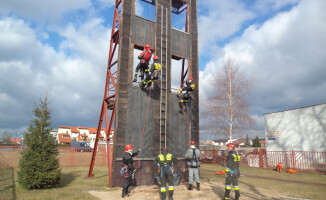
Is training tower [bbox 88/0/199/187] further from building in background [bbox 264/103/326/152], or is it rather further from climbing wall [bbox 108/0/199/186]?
building in background [bbox 264/103/326/152]

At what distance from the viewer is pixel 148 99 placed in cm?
1234

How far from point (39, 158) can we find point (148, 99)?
609 cm

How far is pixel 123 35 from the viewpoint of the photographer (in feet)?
39.5

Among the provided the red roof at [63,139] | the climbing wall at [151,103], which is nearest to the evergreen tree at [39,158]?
the climbing wall at [151,103]

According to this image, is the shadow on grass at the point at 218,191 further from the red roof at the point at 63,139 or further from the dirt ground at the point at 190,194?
the red roof at the point at 63,139

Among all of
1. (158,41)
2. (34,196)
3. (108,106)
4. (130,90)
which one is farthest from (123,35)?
(34,196)

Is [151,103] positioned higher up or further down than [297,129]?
higher up

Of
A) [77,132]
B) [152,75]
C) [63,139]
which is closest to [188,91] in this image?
[152,75]

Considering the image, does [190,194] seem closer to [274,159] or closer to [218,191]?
[218,191]

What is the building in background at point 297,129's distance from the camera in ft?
63.7

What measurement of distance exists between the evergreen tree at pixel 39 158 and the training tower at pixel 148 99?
9.01 feet

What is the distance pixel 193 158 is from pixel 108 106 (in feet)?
19.9

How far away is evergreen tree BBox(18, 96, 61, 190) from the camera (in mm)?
10062

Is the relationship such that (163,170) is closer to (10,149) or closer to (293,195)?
(293,195)
